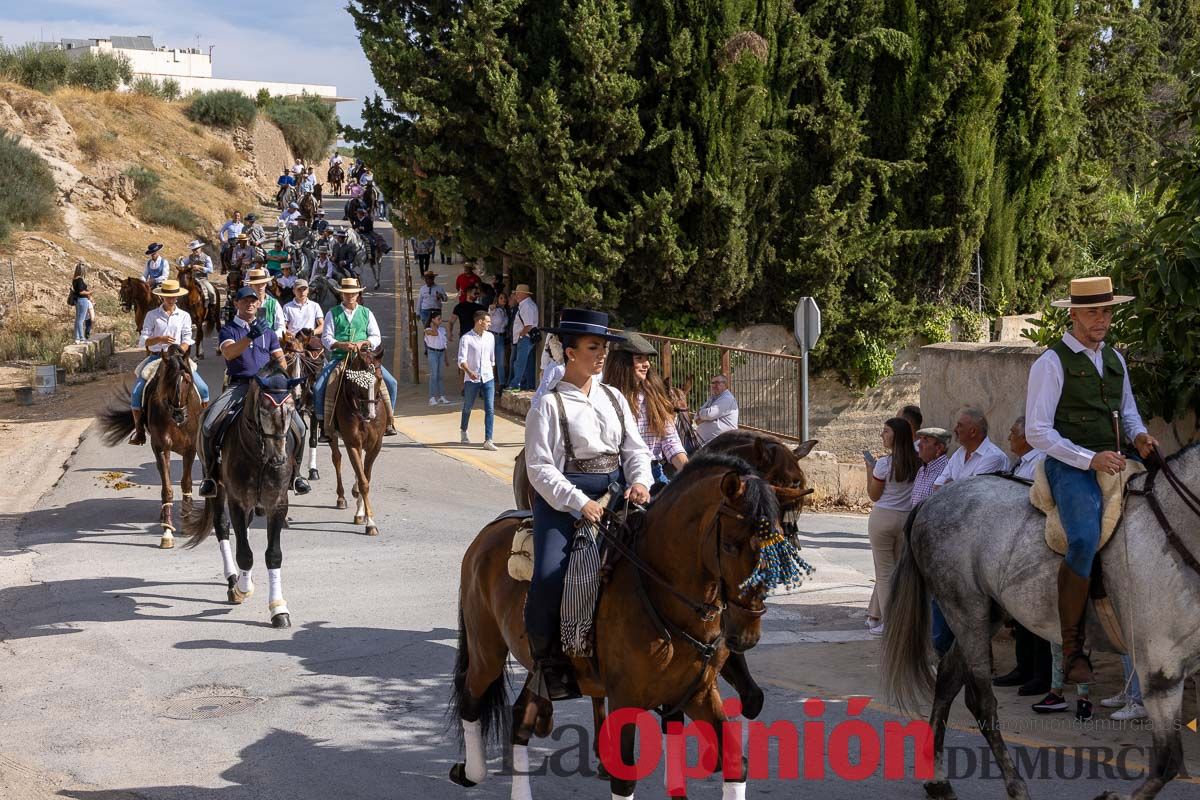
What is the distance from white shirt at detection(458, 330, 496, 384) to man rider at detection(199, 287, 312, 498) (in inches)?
265

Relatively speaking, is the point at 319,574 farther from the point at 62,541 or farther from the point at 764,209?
the point at 764,209

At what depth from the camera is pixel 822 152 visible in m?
23.6

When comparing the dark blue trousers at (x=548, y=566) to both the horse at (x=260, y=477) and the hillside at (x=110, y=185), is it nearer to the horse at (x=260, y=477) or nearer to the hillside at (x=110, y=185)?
the horse at (x=260, y=477)

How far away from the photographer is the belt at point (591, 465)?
668 centimetres

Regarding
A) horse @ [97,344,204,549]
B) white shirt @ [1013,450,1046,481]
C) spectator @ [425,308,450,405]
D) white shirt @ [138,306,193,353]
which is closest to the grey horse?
white shirt @ [1013,450,1046,481]

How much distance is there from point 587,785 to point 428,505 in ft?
29.4

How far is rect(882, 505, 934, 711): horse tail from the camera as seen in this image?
7902 millimetres

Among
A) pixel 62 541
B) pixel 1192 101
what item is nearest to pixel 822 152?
pixel 1192 101

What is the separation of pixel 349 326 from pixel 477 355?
447 cm

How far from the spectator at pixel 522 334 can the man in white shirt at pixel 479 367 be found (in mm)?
2607

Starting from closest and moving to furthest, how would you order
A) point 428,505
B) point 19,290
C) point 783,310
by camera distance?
point 428,505
point 783,310
point 19,290

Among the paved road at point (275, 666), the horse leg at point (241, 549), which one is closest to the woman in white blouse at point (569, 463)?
the paved road at point (275, 666)

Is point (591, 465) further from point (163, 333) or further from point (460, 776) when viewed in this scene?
point (163, 333)

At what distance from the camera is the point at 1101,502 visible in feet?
22.9
